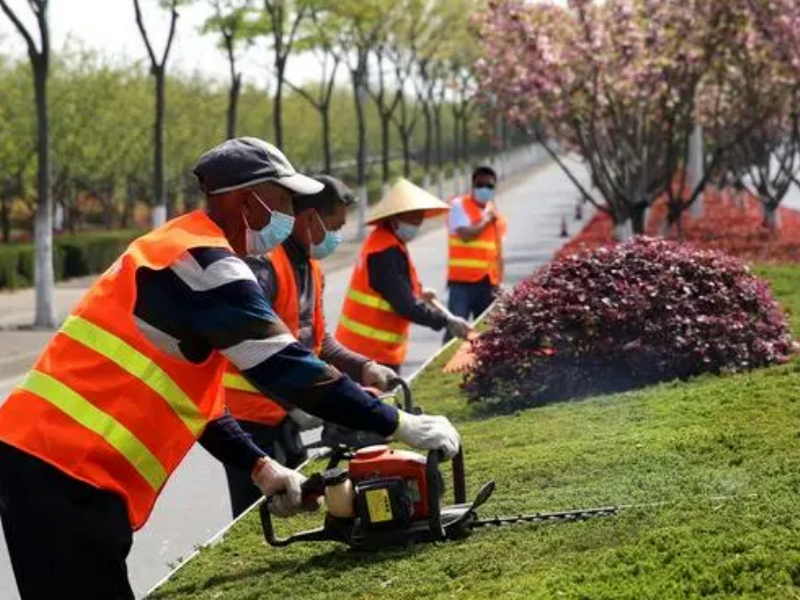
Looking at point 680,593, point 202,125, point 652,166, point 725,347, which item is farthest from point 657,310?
point 202,125

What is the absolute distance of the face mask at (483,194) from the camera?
14.0m

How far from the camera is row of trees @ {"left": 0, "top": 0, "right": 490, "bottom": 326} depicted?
2111 cm

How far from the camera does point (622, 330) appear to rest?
10.3m

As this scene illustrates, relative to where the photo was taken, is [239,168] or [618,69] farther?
[618,69]

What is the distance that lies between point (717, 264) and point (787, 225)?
23.9 m

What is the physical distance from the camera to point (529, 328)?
10414mm

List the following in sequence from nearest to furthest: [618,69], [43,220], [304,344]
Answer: [304,344]
[43,220]
[618,69]

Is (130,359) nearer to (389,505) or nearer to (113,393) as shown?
(113,393)

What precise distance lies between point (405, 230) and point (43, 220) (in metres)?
12.3

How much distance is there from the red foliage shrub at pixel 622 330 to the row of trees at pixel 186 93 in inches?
442

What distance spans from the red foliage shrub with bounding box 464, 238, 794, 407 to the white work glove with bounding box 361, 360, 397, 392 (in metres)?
3.76

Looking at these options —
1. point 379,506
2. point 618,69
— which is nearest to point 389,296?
point 379,506

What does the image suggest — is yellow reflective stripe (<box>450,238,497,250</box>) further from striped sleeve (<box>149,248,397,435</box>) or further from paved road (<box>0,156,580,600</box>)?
striped sleeve (<box>149,248,397,435</box>)

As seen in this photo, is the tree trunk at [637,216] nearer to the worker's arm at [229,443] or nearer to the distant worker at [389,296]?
the distant worker at [389,296]
